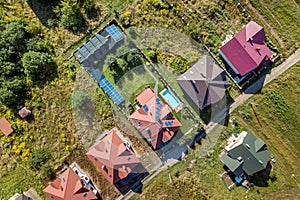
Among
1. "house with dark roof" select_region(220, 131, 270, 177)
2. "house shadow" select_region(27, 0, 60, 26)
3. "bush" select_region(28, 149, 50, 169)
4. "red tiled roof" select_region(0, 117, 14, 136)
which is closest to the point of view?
"house with dark roof" select_region(220, 131, 270, 177)

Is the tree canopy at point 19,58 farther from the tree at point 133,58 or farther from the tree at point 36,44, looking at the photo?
the tree at point 133,58

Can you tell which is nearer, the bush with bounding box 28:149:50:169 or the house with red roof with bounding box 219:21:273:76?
the house with red roof with bounding box 219:21:273:76

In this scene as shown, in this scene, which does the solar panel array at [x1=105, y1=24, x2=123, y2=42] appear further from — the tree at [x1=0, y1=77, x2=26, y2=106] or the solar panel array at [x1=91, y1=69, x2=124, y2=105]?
the tree at [x1=0, y1=77, x2=26, y2=106]

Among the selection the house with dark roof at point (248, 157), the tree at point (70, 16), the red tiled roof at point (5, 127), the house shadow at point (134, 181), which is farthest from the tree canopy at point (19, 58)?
the house with dark roof at point (248, 157)

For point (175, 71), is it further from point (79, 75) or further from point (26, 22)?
point (26, 22)

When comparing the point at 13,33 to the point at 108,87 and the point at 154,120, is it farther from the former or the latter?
the point at 154,120

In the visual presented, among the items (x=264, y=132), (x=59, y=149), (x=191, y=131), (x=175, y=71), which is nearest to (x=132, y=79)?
(x=175, y=71)

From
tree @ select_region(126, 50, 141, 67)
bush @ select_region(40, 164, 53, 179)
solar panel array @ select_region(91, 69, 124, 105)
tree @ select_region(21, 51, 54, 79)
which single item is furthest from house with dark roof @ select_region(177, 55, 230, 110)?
bush @ select_region(40, 164, 53, 179)
